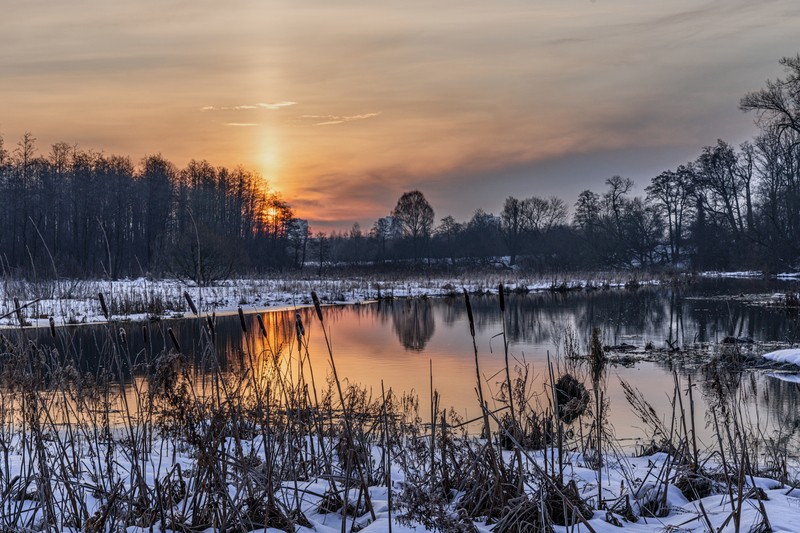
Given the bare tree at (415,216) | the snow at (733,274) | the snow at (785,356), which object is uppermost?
the bare tree at (415,216)

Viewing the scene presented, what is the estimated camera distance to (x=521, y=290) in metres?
36.5

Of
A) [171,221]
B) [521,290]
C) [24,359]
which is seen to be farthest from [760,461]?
[171,221]

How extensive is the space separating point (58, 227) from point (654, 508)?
6036 cm

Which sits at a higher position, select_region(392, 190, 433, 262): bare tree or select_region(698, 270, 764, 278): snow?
select_region(392, 190, 433, 262): bare tree

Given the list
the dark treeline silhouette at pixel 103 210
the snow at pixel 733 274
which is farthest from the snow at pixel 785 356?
the snow at pixel 733 274

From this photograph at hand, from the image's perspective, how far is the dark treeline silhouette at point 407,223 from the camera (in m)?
39.4

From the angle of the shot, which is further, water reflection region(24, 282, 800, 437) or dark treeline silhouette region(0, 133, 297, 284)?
dark treeline silhouette region(0, 133, 297, 284)

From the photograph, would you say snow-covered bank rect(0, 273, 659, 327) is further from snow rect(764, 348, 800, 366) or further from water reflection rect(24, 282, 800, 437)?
snow rect(764, 348, 800, 366)

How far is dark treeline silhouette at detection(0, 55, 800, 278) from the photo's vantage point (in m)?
39.4

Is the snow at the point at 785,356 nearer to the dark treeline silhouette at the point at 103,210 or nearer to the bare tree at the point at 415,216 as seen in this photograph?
the dark treeline silhouette at the point at 103,210

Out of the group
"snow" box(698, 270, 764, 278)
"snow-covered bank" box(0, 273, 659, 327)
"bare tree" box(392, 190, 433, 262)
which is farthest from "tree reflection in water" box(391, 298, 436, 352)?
"bare tree" box(392, 190, 433, 262)

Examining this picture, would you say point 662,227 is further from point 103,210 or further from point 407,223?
point 103,210

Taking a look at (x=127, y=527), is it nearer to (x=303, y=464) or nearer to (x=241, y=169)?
(x=303, y=464)

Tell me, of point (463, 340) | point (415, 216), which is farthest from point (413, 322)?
point (415, 216)
